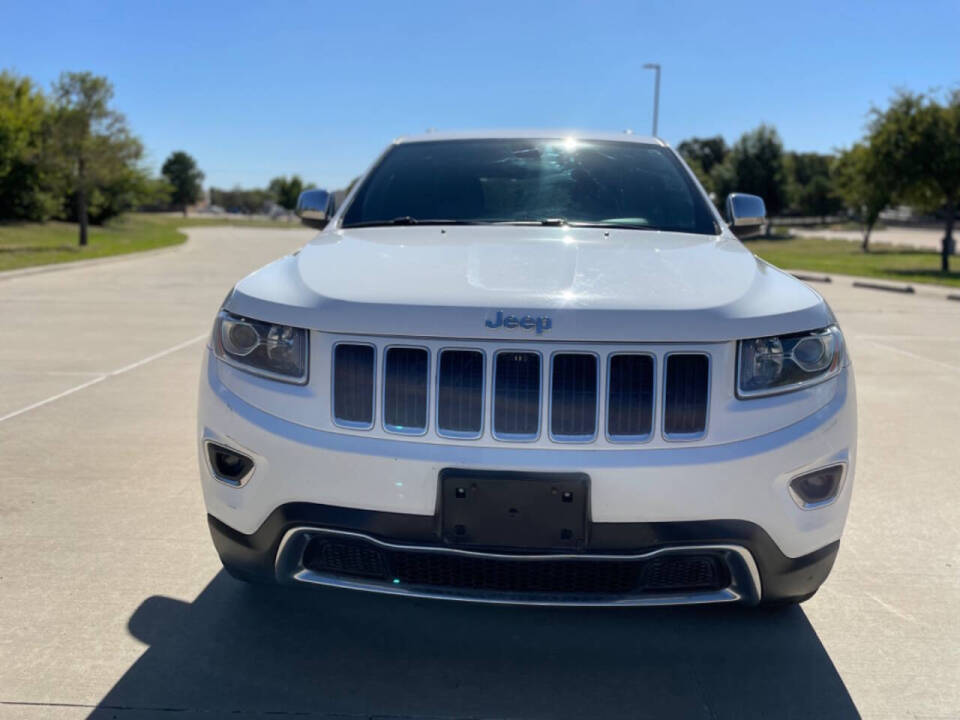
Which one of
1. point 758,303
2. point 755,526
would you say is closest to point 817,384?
point 758,303

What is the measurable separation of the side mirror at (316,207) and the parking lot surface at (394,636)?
146 centimetres

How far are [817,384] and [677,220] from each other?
1425 millimetres

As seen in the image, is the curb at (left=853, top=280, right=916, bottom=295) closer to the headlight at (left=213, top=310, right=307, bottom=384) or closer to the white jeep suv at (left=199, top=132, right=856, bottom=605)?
the white jeep suv at (left=199, top=132, right=856, bottom=605)

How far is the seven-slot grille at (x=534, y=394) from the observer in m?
2.62

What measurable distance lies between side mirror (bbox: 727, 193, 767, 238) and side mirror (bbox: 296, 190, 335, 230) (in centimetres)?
191

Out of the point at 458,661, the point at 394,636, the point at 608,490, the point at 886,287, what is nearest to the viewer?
the point at 608,490

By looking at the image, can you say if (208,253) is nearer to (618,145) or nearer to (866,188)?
(866,188)

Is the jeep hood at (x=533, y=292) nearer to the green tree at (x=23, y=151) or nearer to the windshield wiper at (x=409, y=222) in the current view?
the windshield wiper at (x=409, y=222)

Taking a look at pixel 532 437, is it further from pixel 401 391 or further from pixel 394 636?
pixel 394 636

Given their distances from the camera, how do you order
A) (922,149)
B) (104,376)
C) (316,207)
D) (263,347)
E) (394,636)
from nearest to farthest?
(263,347), (394,636), (316,207), (104,376), (922,149)

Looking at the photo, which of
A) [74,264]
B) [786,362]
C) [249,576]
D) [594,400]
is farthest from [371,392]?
[74,264]

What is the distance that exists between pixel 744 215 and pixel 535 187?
98 cm

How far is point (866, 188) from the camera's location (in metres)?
28.0

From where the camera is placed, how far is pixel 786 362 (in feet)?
9.04
